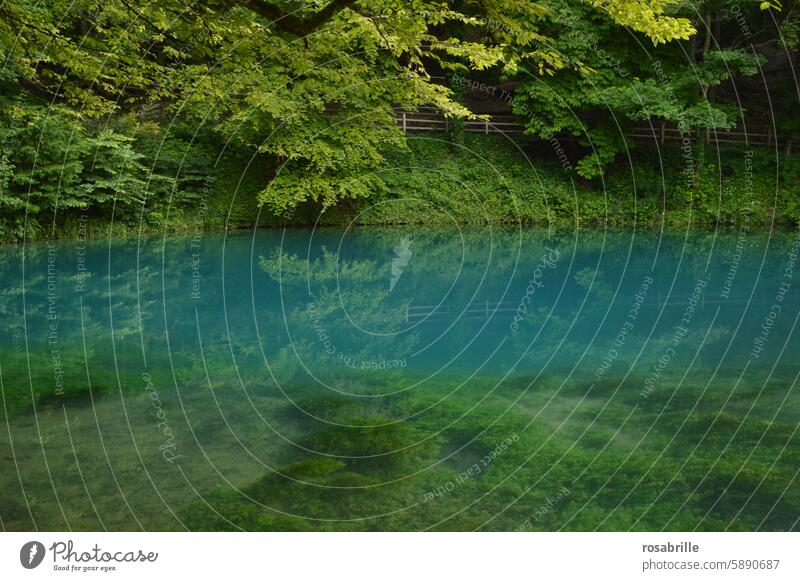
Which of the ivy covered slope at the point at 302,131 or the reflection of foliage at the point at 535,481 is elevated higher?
the ivy covered slope at the point at 302,131

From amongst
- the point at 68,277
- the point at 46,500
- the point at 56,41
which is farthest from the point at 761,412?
the point at 68,277

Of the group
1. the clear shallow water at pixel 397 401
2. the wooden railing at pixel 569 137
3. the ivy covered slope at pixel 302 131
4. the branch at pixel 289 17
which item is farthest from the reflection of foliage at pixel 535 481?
the wooden railing at pixel 569 137

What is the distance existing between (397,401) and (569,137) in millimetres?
22564

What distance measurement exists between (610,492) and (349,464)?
180cm

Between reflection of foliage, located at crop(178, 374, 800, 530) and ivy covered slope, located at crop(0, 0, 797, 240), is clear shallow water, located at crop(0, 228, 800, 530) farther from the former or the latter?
ivy covered slope, located at crop(0, 0, 797, 240)

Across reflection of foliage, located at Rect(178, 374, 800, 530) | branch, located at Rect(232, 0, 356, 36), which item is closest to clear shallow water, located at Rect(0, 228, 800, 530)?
reflection of foliage, located at Rect(178, 374, 800, 530)

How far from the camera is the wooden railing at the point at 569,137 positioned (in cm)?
2656

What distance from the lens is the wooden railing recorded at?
26562mm

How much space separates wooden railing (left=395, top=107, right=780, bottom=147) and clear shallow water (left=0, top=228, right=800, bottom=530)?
502 inches

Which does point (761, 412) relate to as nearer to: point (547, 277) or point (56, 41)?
point (56, 41)

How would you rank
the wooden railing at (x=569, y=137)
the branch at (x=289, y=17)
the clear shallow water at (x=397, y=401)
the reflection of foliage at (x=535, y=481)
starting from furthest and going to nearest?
1. the wooden railing at (x=569, y=137)
2. the branch at (x=289, y=17)
3. the clear shallow water at (x=397, y=401)
4. the reflection of foliage at (x=535, y=481)

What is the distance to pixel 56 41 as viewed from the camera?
682 cm

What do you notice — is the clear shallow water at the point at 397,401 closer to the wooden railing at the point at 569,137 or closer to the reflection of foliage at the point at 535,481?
the reflection of foliage at the point at 535,481

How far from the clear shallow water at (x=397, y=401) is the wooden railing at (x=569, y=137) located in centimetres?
1276
